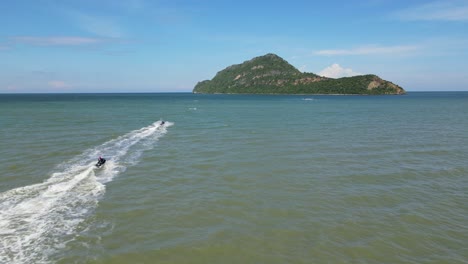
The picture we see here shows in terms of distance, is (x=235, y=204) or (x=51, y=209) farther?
(x=235, y=204)

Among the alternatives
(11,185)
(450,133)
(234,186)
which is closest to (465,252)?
(234,186)

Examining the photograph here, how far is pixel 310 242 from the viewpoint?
1402cm

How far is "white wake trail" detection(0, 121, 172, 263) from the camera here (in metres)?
13.4

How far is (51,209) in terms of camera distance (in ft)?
57.5

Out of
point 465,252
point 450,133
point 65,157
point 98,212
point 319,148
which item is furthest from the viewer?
point 450,133

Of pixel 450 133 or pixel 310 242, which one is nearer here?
pixel 310 242

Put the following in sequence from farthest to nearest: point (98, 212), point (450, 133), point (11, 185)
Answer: point (450, 133) → point (11, 185) → point (98, 212)

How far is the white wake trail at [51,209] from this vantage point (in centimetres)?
1338

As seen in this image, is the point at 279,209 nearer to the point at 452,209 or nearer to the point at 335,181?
the point at 335,181

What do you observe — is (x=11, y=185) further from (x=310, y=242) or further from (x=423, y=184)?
(x=423, y=184)

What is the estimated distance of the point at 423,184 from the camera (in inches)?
854

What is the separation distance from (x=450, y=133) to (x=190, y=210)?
142 ft

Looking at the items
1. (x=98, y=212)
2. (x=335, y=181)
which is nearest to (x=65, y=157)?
(x=98, y=212)

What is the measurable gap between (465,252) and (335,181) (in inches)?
375
